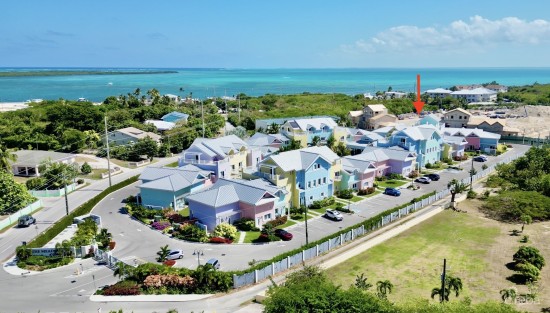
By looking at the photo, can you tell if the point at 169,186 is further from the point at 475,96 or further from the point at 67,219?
the point at 475,96

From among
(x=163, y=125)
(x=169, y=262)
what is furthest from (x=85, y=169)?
(x=169, y=262)

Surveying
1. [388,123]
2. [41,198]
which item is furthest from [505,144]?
[41,198]

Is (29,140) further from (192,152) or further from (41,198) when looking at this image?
(192,152)

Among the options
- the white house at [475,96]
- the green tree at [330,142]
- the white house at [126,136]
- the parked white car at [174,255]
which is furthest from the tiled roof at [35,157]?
the white house at [475,96]

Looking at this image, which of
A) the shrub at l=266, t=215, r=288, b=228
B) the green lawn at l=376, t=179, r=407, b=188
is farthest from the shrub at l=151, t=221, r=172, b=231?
the green lawn at l=376, t=179, r=407, b=188

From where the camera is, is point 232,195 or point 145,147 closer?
point 232,195

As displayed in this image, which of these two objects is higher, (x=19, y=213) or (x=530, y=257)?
(x=19, y=213)

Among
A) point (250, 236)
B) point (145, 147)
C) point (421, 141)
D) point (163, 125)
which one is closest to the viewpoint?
point (250, 236)
